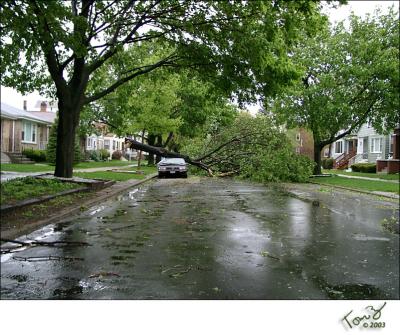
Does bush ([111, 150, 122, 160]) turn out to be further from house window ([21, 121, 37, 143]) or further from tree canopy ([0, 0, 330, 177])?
tree canopy ([0, 0, 330, 177])

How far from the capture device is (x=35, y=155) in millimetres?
38281

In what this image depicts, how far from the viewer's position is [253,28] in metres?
14.0

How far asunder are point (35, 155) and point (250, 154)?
20336 millimetres

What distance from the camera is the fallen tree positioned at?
25.5 metres

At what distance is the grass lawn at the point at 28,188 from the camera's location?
10.2 metres

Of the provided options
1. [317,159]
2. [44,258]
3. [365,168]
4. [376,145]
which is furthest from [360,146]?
[44,258]

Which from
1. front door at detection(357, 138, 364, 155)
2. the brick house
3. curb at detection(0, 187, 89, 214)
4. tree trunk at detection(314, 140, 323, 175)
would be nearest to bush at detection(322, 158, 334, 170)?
front door at detection(357, 138, 364, 155)

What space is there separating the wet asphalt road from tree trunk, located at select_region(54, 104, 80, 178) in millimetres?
5970

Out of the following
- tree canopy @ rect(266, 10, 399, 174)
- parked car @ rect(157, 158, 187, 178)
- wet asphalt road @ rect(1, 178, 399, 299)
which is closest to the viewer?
wet asphalt road @ rect(1, 178, 399, 299)

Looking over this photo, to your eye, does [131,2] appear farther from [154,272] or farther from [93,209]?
[154,272]

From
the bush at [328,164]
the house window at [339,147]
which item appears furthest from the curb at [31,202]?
the house window at [339,147]

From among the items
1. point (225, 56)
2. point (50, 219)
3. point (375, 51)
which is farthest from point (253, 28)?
point (375, 51)

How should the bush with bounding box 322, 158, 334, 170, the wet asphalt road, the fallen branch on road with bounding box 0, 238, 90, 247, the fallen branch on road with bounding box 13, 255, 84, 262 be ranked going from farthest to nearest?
the bush with bounding box 322, 158, 334, 170, the fallen branch on road with bounding box 0, 238, 90, 247, the fallen branch on road with bounding box 13, 255, 84, 262, the wet asphalt road

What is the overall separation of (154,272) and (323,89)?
25306 mm
